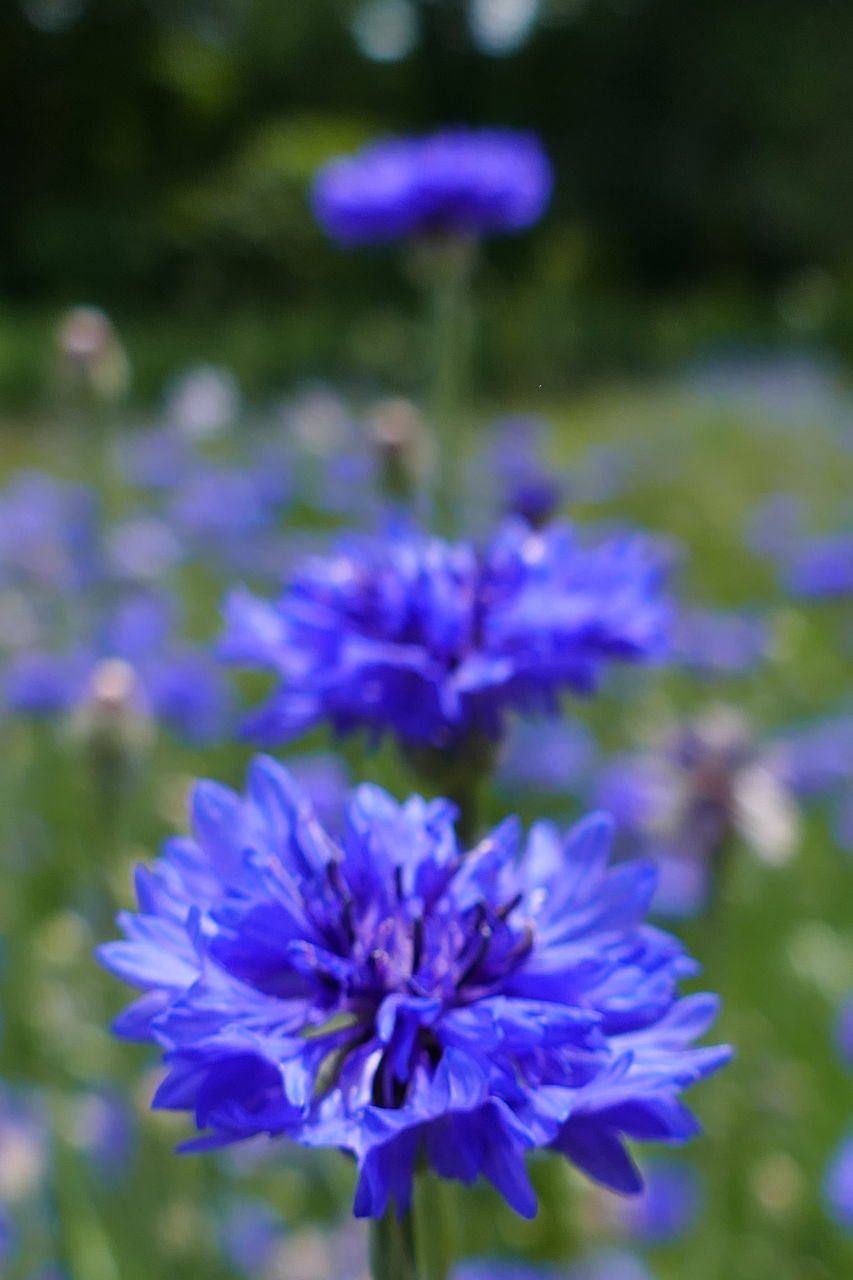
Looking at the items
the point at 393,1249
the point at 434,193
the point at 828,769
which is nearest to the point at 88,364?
the point at 434,193

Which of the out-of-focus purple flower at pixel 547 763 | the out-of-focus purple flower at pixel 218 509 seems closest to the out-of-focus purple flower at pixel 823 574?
the out-of-focus purple flower at pixel 547 763

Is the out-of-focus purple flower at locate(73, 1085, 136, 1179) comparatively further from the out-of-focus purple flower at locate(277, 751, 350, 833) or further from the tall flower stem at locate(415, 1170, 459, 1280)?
the tall flower stem at locate(415, 1170, 459, 1280)

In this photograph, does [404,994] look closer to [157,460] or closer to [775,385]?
[157,460]

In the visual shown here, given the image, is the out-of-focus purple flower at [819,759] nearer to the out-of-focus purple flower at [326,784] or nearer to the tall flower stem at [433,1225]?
the out-of-focus purple flower at [326,784]

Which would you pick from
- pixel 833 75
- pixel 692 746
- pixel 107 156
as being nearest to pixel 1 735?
pixel 692 746

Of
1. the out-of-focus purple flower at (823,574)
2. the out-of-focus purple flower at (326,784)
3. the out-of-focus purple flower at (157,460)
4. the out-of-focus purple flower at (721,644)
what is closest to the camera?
the out-of-focus purple flower at (326,784)

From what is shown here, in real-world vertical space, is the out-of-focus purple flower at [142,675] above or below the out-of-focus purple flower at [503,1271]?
above

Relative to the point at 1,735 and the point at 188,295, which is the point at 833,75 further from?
the point at 1,735
